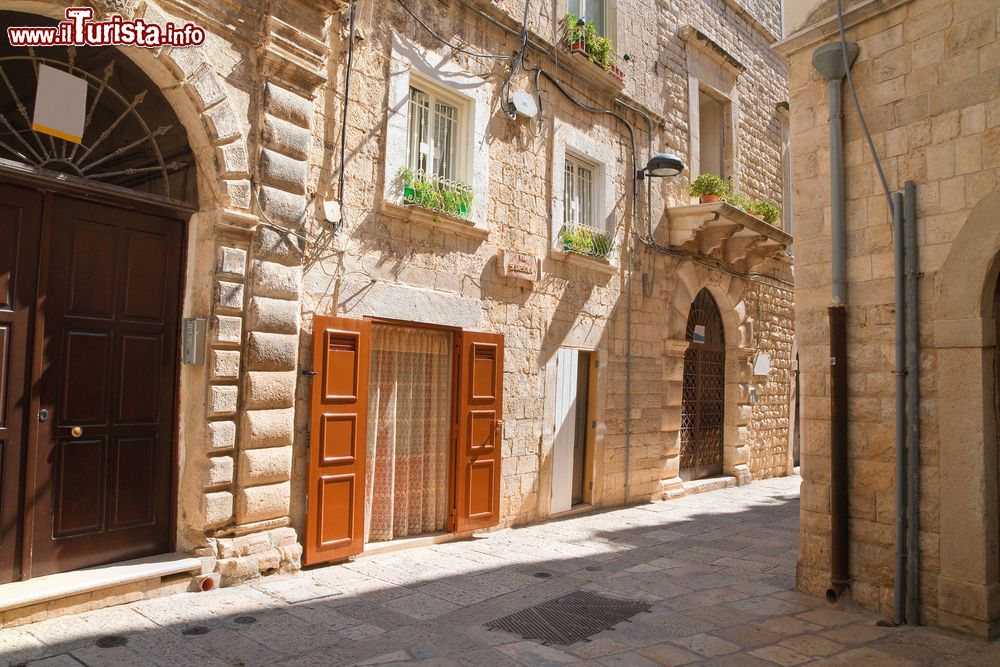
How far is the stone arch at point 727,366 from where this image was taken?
1004 centimetres

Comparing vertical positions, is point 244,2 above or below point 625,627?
above

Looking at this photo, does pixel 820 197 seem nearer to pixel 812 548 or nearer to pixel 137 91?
pixel 812 548

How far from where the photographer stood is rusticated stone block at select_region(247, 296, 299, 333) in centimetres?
527

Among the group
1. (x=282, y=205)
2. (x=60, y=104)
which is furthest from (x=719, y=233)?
(x=60, y=104)

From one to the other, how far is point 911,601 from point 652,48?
26.2 feet

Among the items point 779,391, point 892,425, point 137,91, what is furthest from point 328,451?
point 779,391

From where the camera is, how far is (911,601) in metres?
4.84

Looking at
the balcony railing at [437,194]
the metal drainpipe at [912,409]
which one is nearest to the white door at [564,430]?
the balcony railing at [437,194]

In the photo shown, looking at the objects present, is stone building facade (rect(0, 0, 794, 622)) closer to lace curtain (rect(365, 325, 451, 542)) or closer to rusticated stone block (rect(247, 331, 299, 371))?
rusticated stone block (rect(247, 331, 299, 371))

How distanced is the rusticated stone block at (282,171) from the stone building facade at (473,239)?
0.01 m

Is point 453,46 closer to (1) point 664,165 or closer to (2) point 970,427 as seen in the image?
(1) point 664,165

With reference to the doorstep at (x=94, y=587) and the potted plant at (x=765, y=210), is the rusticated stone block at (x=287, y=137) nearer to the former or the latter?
the doorstep at (x=94, y=587)

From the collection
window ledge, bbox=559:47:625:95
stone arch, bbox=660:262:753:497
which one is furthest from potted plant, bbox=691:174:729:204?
window ledge, bbox=559:47:625:95

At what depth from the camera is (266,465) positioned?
5.32 metres
